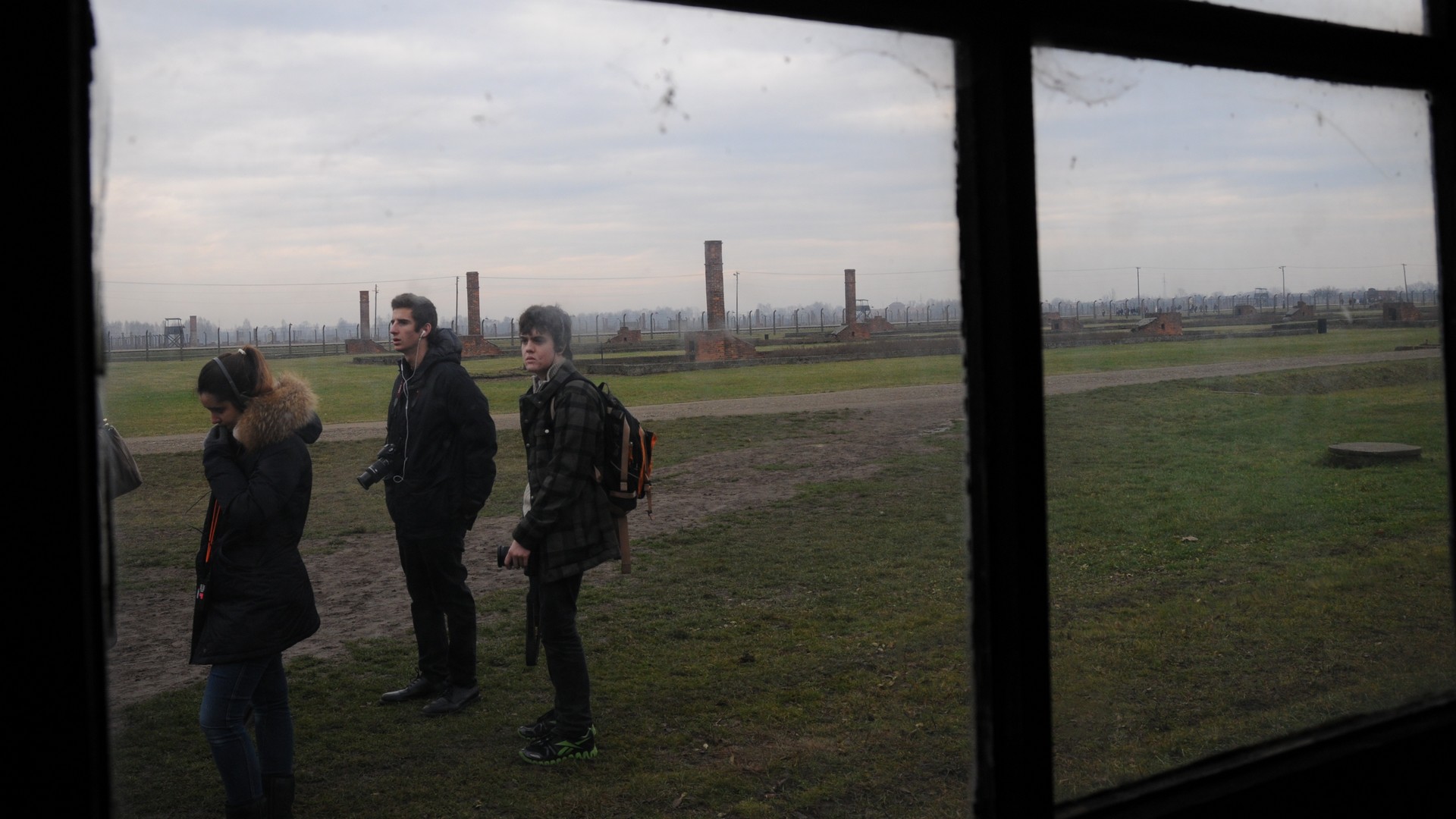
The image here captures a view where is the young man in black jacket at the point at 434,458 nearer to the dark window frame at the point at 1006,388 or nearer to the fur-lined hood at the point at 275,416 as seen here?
the fur-lined hood at the point at 275,416

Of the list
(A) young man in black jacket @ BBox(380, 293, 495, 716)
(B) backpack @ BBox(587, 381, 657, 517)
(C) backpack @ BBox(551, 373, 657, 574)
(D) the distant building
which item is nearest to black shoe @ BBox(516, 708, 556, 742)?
(A) young man in black jacket @ BBox(380, 293, 495, 716)

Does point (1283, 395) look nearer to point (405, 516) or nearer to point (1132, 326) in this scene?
point (1132, 326)

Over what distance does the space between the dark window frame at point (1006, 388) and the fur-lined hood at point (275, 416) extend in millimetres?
2569

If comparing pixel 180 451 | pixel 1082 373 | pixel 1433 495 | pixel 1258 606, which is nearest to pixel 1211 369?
pixel 1082 373

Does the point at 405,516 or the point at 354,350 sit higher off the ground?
the point at 354,350

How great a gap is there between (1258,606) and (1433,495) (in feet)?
12.7

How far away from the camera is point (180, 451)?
12.3 meters

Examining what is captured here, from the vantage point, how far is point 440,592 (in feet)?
14.7

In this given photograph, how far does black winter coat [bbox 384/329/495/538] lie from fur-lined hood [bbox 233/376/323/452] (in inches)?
37.3

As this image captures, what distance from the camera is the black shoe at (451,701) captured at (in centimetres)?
470

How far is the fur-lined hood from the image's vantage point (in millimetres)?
3346

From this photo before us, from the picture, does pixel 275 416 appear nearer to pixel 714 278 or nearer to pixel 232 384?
pixel 232 384

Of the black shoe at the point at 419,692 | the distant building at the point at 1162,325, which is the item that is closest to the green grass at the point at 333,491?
the black shoe at the point at 419,692

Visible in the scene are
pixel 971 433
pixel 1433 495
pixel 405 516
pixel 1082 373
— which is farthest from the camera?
pixel 1082 373
